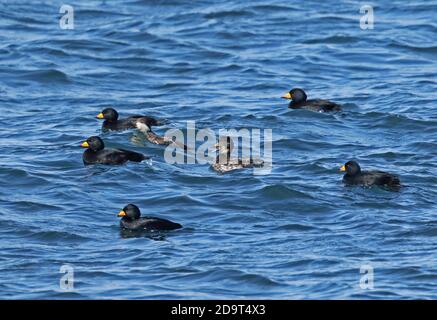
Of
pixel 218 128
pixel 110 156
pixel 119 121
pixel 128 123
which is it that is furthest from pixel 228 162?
pixel 119 121

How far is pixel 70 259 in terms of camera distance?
1614 centimetres

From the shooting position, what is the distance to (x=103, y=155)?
67.9 feet

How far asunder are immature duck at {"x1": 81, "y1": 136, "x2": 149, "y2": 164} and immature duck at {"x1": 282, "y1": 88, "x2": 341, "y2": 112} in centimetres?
427

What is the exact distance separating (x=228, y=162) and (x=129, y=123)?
3295 mm

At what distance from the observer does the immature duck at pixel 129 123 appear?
2208 centimetres

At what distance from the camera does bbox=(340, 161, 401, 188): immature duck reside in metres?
18.8

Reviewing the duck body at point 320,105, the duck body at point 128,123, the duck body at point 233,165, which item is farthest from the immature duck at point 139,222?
the duck body at point 320,105

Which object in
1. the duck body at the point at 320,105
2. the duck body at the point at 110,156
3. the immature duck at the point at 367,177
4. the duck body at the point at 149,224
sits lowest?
the duck body at the point at 149,224

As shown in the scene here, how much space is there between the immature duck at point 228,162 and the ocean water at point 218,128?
0.15m

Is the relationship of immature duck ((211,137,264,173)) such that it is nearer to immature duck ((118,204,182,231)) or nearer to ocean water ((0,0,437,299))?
ocean water ((0,0,437,299))

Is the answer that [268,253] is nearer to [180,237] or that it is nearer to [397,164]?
[180,237]

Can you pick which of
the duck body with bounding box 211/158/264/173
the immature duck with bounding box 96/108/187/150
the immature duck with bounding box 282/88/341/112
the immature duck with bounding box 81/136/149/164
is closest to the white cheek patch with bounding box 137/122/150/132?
the immature duck with bounding box 96/108/187/150

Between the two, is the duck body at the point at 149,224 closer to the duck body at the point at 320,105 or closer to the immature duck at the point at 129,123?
the immature duck at the point at 129,123

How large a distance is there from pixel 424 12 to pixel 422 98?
7.37 metres
